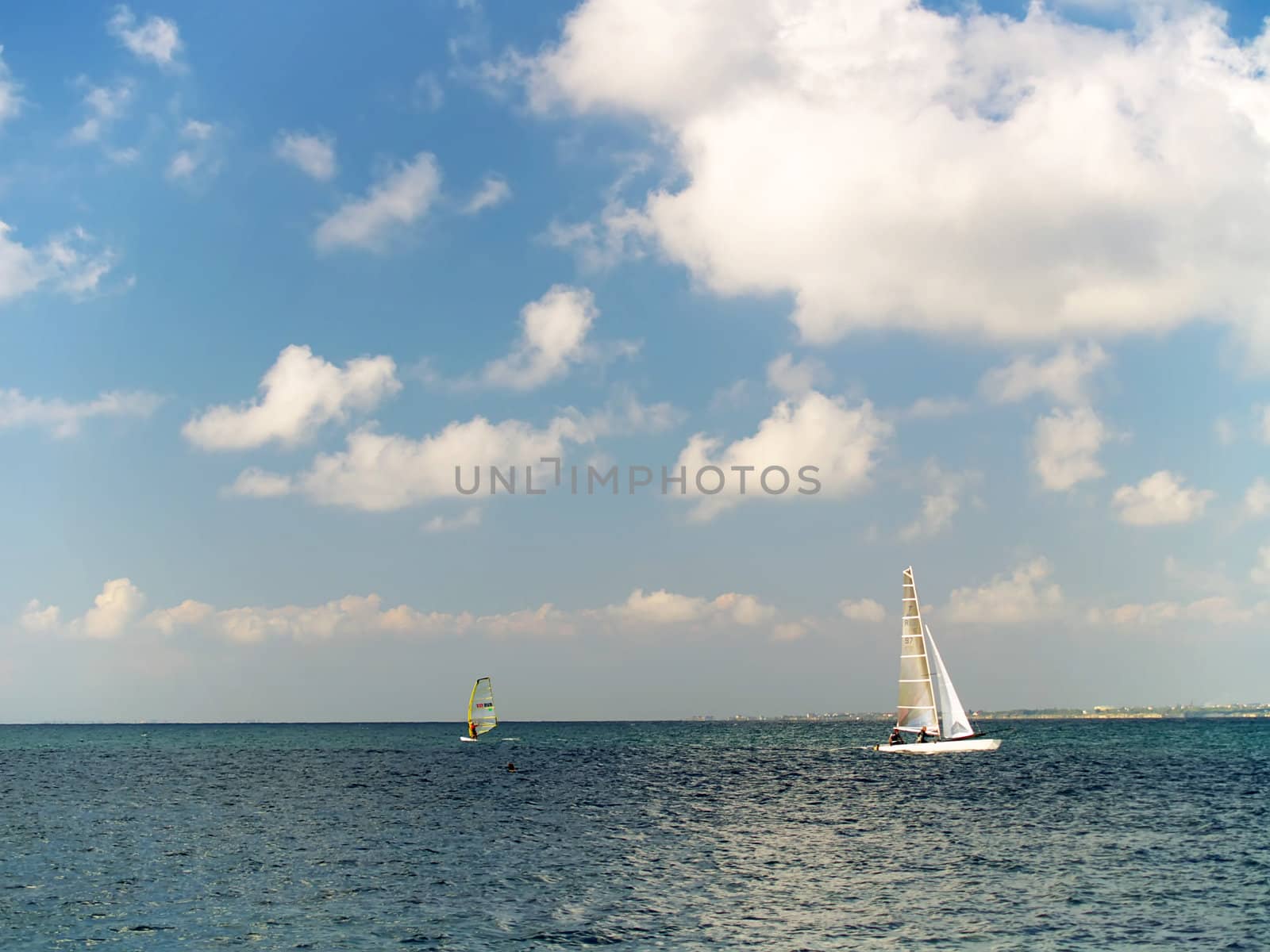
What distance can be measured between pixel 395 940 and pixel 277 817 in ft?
130

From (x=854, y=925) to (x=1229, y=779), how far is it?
77879 millimetres

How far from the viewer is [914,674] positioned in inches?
4313

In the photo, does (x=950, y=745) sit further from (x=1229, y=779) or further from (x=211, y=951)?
(x=211, y=951)

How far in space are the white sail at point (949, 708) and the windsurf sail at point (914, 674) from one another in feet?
3.78

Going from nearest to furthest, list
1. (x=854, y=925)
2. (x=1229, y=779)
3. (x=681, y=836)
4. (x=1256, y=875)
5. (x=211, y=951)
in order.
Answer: (x=211, y=951), (x=854, y=925), (x=1256, y=875), (x=681, y=836), (x=1229, y=779)

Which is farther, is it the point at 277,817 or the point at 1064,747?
the point at 1064,747

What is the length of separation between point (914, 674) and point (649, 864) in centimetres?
6906

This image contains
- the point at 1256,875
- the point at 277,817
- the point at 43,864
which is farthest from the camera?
the point at 277,817

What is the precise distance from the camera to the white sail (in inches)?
4345

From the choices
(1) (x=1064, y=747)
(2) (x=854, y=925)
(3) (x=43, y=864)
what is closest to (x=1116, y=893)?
(2) (x=854, y=925)

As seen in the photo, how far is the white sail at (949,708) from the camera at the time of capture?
110m

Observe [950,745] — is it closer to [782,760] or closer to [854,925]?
[782,760]

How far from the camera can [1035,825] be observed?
59.0m

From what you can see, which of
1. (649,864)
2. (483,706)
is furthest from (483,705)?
(649,864)
